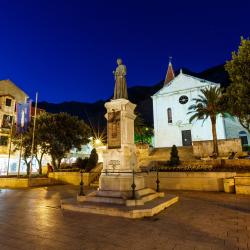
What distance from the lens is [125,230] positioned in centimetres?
561

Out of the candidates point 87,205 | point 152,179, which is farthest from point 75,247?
point 152,179

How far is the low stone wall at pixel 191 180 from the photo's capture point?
558 inches

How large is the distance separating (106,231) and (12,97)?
3899 centimetres

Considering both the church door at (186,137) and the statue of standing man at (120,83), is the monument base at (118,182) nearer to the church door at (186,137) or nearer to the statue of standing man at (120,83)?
the statue of standing man at (120,83)

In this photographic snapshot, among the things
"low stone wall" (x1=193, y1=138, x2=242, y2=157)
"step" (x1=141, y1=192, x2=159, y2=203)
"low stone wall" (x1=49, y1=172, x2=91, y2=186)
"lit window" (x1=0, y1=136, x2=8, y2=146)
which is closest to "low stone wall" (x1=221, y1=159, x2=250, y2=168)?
"low stone wall" (x1=193, y1=138, x2=242, y2=157)

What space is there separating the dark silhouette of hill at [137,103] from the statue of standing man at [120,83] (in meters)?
74.1

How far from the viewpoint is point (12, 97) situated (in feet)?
125

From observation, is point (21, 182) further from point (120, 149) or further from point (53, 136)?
point (120, 149)

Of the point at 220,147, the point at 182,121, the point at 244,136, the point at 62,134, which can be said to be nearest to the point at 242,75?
the point at 220,147

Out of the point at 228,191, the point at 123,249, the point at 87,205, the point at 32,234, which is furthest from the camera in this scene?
the point at 228,191

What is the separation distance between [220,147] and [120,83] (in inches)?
880

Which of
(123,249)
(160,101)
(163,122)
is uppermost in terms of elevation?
(160,101)

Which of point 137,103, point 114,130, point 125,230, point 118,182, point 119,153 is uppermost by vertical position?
point 137,103

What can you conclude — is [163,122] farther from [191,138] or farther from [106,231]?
[106,231]
